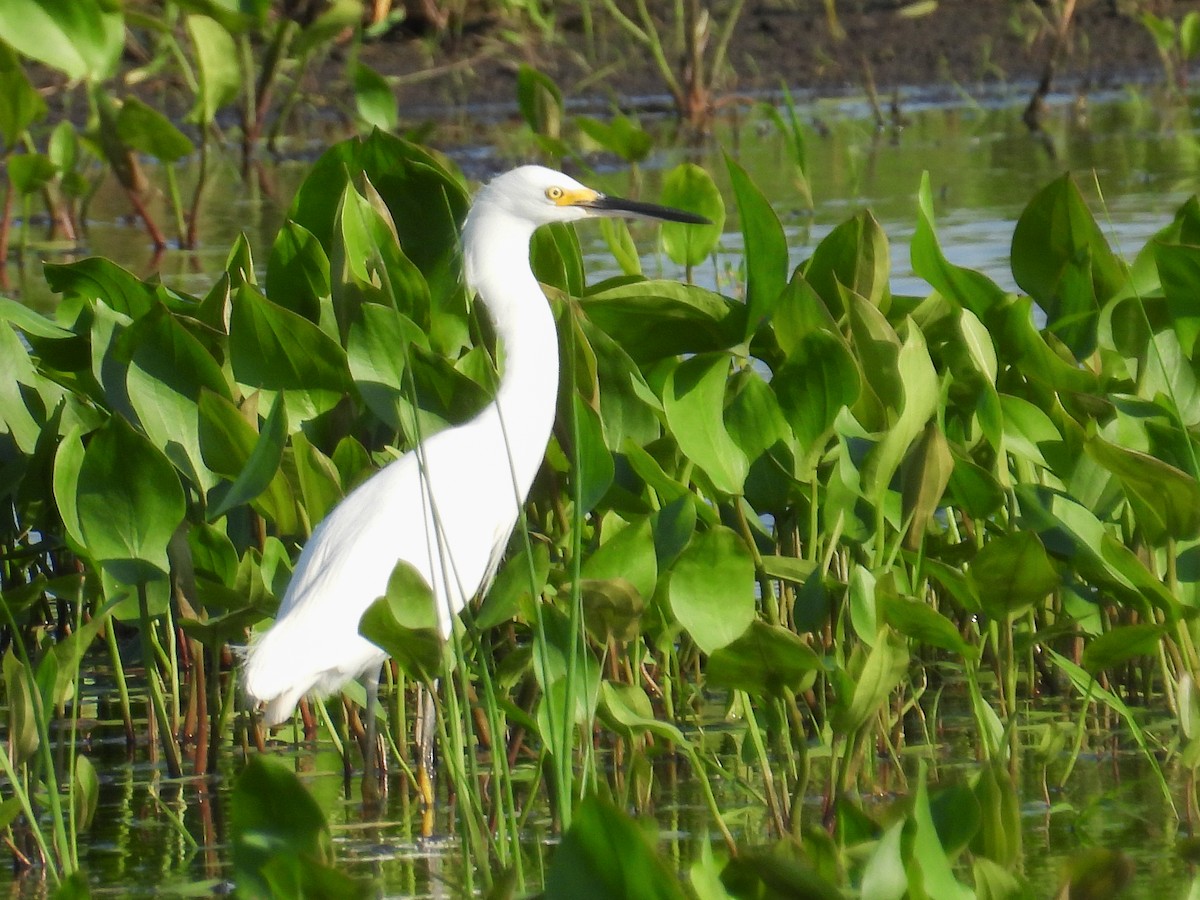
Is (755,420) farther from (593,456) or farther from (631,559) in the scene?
(631,559)

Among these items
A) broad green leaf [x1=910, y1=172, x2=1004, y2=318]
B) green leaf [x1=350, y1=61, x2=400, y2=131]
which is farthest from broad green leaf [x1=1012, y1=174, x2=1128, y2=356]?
green leaf [x1=350, y1=61, x2=400, y2=131]

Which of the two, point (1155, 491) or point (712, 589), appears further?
point (1155, 491)

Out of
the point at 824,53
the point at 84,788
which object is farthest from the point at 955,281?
the point at 824,53

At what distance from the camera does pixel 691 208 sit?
416cm

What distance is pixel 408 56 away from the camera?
12438 millimetres

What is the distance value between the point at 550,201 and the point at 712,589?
1.46 metres

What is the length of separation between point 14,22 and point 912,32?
8.57 metres

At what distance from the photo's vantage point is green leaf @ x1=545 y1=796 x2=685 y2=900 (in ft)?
5.72

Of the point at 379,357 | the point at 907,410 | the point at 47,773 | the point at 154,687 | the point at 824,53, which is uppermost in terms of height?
the point at 824,53

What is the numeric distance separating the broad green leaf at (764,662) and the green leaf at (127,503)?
3.49ft

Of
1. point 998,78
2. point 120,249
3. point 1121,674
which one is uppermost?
point 998,78

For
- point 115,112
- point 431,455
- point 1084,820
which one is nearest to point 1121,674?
point 1084,820

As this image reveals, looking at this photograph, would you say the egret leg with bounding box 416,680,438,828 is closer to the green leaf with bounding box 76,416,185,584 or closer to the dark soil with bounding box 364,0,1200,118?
the green leaf with bounding box 76,416,185,584

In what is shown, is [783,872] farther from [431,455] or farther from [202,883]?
[431,455]
